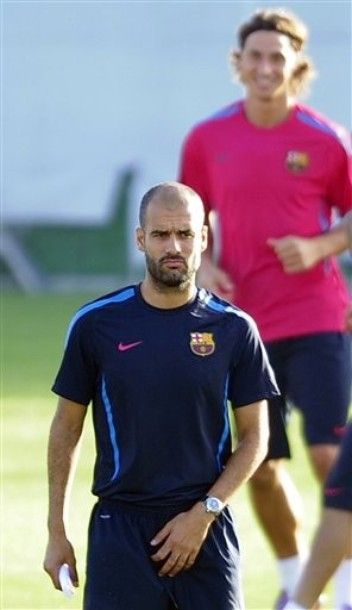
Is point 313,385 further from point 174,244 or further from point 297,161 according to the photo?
point 174,244

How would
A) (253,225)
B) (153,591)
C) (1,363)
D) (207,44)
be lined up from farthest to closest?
1. (207,44)
2. (1,363)
3. (253,225)
4. (153,591)

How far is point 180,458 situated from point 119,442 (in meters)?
0.20

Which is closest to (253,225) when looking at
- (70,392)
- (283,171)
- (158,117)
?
(283,171)

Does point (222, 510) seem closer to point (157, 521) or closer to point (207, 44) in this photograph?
point (157, 521)

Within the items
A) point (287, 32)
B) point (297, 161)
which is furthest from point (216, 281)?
point (287, 32)

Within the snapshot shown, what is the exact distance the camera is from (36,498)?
10914 millimetres

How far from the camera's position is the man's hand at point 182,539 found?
6176 mm

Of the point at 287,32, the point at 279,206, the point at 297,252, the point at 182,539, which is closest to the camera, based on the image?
the point at 182,539

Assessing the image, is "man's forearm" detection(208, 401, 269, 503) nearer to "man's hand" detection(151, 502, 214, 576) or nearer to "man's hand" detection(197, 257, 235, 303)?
"man's hand" detection(151, 502, 214, 576)

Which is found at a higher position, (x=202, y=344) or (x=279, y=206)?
(x=279, y=206)

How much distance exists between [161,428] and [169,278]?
46 cm

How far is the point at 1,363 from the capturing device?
55.9 feet

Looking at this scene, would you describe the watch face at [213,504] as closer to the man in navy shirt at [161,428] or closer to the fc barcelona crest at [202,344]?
the man in navy shirt at [161,428]

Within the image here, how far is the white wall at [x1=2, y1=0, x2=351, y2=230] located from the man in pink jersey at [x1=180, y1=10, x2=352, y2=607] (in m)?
16.6
